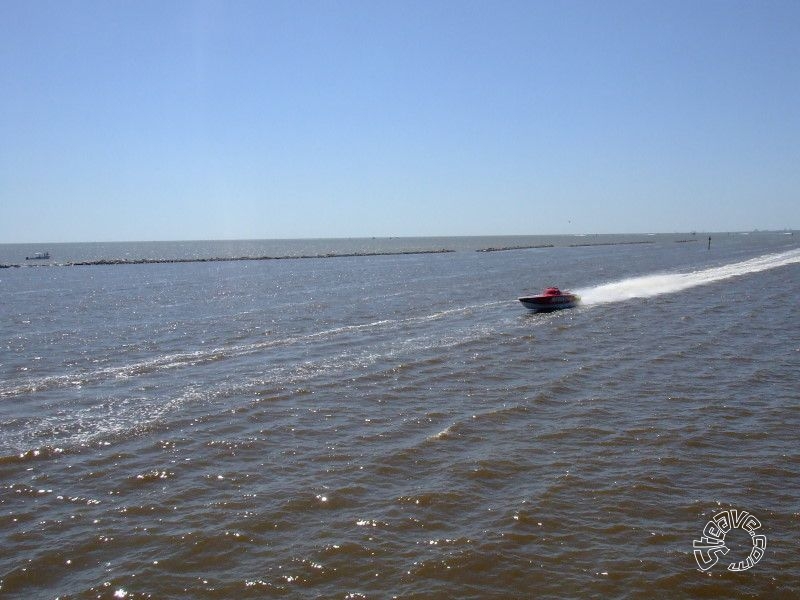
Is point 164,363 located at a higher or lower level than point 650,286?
lower

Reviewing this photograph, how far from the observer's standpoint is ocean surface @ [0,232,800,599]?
9.09 meters

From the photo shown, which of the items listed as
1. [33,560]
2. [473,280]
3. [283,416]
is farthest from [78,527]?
[473,280]

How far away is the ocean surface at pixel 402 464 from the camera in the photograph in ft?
29.8

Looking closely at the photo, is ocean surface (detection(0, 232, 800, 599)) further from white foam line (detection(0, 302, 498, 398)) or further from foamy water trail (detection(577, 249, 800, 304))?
foamy water trail (detection(577, 249, 800, 304))

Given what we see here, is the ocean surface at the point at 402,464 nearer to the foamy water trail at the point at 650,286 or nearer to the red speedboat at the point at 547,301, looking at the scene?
the red speedboat at the point at 547,301

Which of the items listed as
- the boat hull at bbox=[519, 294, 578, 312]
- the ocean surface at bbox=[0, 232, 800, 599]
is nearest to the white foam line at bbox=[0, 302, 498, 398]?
the ocean surface at bbox=[0, 232, 800, 599]

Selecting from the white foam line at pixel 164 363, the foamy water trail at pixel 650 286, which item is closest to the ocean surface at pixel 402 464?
the white foam line at pixel 164 363

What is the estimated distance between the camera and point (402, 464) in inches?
512

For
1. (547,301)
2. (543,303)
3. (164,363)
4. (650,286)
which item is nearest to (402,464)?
(164,363)

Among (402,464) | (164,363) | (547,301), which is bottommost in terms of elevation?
(402,464)

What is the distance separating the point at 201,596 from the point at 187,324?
29092mm

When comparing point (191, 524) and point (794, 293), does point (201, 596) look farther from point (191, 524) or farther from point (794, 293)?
point (794, 293)

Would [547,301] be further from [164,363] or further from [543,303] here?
[164,363]

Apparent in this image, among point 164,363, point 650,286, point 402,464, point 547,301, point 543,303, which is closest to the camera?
point 402,464
